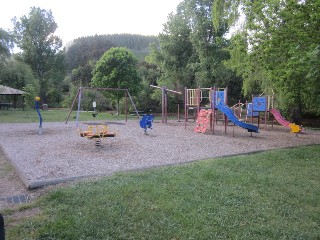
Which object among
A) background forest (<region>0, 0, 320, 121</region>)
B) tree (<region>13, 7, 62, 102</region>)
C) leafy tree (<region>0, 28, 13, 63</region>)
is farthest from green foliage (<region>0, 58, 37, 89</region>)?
tree (<region>13, 7, 62, 102</region>)

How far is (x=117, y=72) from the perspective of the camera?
→ 78.8ft

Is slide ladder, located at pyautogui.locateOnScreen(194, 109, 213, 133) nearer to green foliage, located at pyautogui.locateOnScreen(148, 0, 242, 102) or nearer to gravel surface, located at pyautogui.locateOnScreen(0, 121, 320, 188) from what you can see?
gravel surface, located at pyautogui.locateOnScreen(0, 121, 320, 188)

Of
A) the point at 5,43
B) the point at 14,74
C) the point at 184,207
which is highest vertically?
the point at 5,43

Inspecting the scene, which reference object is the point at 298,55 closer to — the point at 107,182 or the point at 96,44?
the point at 107,182

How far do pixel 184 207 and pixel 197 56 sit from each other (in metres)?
22.0

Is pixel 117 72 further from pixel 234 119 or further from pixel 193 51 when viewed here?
pixel 234 119

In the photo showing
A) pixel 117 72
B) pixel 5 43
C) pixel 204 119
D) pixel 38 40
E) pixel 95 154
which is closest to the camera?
pixel 95 154

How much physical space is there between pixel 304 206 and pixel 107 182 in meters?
3.20

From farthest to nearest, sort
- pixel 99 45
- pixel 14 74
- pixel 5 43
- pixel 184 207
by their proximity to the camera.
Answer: pixel 99 45
pixel 14 74
pixel 5 43
pixel 184 207

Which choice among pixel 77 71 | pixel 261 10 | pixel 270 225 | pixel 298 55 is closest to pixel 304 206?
pixel 270 225

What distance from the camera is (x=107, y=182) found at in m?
5.17

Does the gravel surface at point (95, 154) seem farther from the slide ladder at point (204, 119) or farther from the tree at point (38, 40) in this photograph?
the tree at point (38, 40)

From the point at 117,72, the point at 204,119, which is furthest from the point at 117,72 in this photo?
the point at 204,119

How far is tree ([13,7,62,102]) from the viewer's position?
149 feet
